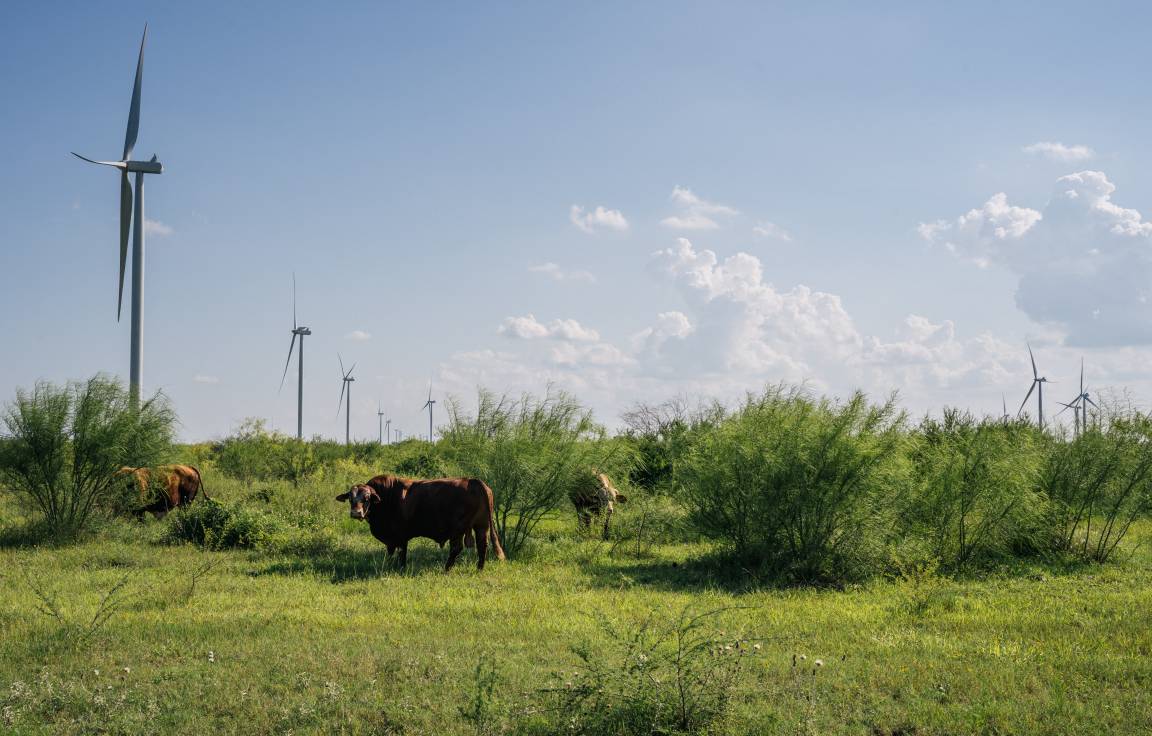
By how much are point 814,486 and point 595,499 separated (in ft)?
23.6

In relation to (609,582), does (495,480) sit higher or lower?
higher

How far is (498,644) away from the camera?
934 centimetres

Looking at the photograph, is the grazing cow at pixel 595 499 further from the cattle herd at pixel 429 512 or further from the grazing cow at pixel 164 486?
the grazing cow at pixel 164 486

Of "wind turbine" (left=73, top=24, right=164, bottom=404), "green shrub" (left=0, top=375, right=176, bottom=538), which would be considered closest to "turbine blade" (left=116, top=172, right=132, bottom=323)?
"wind turbine" (left=73, top=24, right=164, bottom=404)

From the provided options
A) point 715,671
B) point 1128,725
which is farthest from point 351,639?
point 1128,725

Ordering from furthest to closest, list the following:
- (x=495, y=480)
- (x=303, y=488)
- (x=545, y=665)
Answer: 1. (x=303, y=488)
2. (x=495, y=480)
3. (x=545, y=665)

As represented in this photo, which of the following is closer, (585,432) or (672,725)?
(672,725)

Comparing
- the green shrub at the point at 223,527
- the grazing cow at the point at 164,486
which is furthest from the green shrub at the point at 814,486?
the grazing cow at the point at 164,486

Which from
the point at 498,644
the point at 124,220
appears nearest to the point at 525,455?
the point at 498,644

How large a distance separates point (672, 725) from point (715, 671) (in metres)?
1.22

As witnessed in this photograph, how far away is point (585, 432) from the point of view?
58.2ft

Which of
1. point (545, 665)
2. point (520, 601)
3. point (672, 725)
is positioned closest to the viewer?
point (672, 725)

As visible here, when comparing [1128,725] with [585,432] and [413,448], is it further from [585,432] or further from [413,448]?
[413,448]

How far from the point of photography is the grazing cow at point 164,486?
19.3 metres
